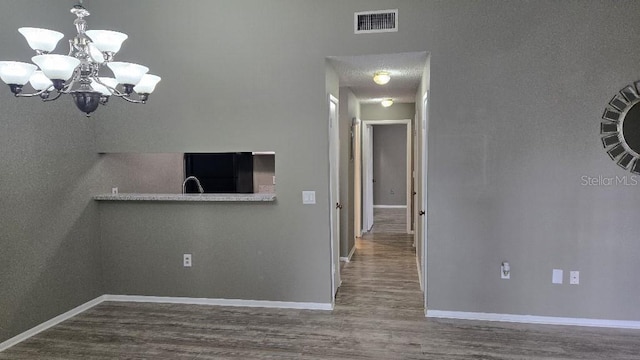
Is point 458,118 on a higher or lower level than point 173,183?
higher

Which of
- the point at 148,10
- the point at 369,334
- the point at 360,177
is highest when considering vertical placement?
the point at 148,10

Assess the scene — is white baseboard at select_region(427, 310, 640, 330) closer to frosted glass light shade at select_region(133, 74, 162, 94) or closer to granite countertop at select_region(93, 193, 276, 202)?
granite countertop at select_region(93, 193, 276, 202)

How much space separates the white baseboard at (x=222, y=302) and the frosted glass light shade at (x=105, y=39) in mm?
2675

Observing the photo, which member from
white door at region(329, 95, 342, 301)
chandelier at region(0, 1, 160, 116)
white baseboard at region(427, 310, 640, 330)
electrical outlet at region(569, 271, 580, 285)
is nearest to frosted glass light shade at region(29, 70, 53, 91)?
chandelier at region(0, 1, 160, 116)

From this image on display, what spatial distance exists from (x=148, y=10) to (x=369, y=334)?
361cm

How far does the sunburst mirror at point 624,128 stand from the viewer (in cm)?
336

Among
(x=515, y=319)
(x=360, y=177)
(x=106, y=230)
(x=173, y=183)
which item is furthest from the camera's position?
(x=360, y=177)

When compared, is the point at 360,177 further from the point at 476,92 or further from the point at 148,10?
the point at 148,10

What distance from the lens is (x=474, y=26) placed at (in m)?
3.52

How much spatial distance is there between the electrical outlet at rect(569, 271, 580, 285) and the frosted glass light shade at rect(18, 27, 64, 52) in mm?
4081

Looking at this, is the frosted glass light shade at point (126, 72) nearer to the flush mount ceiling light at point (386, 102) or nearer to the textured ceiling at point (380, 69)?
the textured ceiling at point (380, 69)

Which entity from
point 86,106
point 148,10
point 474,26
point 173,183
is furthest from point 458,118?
point 173,183

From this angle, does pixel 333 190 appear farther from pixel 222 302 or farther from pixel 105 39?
pixel 105 39

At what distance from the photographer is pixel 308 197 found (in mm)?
3881
